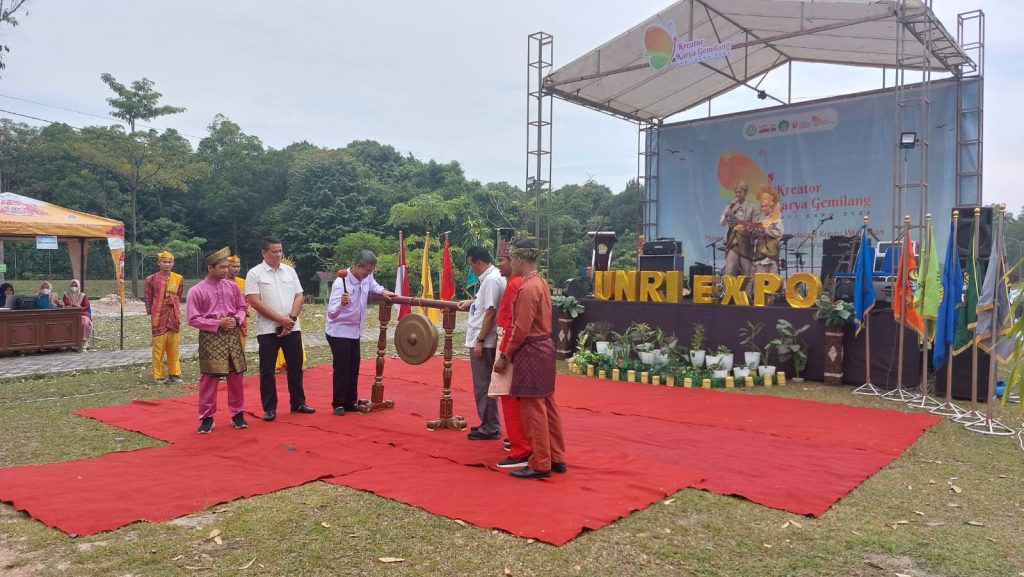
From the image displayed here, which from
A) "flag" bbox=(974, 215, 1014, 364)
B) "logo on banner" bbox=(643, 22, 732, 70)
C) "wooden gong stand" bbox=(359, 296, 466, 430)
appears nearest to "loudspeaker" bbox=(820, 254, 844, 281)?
"logo on banner" bbox=(643, 22, 732, 70)

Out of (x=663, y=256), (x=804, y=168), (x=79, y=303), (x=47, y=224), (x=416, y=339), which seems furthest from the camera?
(x=804, y=168)

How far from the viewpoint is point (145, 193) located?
111ft

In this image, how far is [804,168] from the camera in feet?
43.0

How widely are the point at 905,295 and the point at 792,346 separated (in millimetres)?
1468

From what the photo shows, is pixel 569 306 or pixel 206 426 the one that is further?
pixel 569 306

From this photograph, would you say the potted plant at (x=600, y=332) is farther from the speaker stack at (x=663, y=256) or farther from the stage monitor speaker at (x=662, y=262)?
the stage monitor speaker at (x=662, y=262)

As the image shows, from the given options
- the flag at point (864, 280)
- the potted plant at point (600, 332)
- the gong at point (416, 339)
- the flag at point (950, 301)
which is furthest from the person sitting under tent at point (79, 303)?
the flag at point (950, 301)

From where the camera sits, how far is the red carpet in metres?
3.56

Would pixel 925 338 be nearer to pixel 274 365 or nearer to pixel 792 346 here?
pixel 792 346

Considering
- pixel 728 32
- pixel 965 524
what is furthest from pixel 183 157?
pixel 965 524

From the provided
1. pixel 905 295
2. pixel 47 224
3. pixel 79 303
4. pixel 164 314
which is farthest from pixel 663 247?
pixel 47 224

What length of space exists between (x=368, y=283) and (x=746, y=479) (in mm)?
3578

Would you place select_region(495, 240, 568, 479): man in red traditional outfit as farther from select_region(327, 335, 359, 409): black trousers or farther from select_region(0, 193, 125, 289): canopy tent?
select_region(0, 193, 125, 289): canopy tent

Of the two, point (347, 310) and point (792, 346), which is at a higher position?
point (347, 310)
